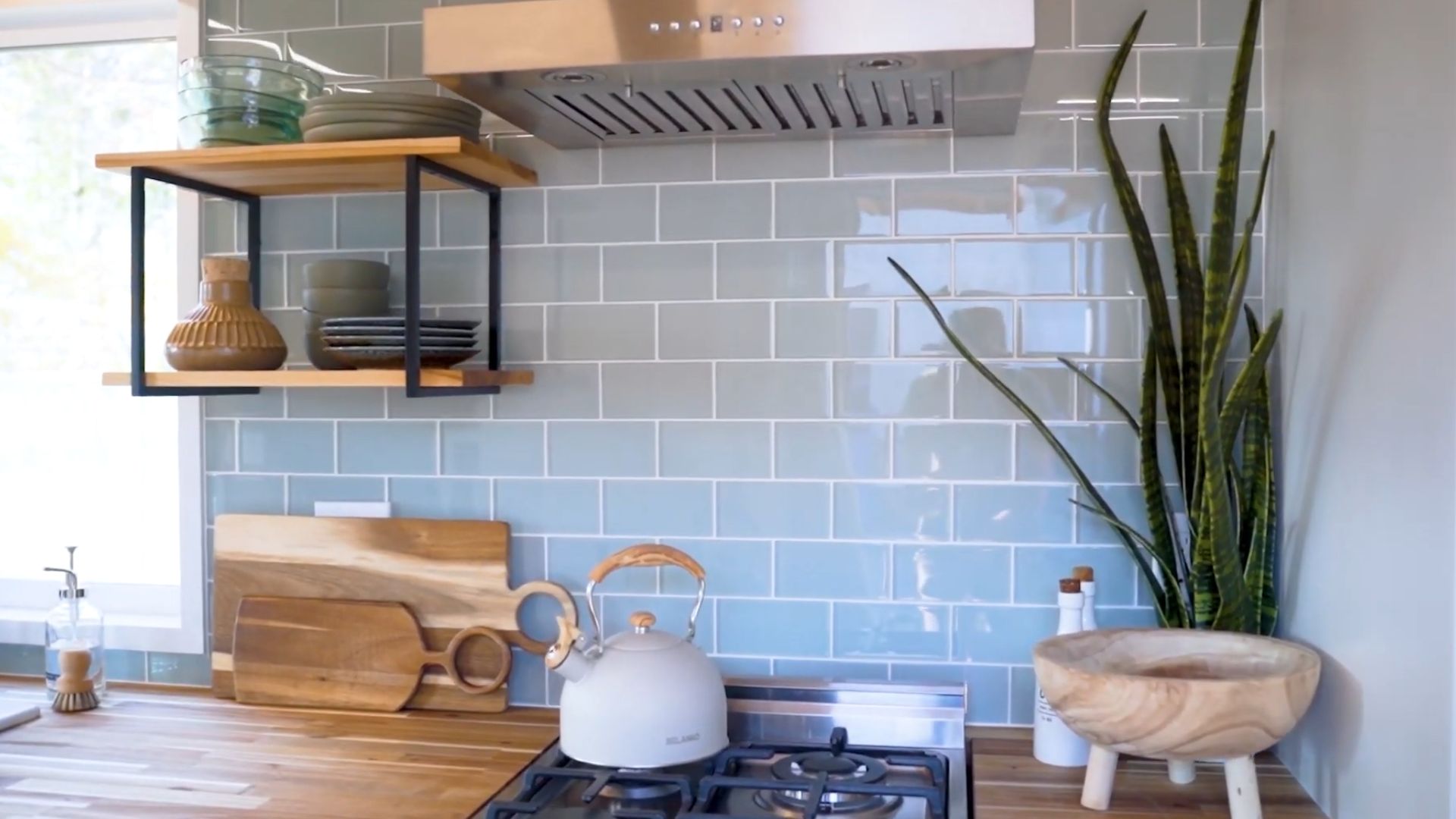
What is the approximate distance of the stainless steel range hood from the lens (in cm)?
130

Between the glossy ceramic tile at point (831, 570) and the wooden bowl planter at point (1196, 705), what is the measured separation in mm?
404

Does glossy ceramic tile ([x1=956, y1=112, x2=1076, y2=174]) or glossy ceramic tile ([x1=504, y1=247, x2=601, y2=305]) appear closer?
glossy ceramic tile ([x1=956, y1=112, x2=1076, y2=174])

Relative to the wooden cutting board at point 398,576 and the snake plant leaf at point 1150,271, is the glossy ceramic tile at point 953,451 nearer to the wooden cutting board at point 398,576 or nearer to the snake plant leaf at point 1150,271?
the snake plant leaf at point 1150,271

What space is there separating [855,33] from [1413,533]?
0.74m

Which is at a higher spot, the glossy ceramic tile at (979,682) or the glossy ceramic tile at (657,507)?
the glossy ceramic tile at (657,507)

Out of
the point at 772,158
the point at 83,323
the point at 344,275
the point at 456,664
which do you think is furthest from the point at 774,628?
the point at 83,323

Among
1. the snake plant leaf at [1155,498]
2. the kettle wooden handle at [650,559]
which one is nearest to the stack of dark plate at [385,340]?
the kettle wooden handle at [650,559]

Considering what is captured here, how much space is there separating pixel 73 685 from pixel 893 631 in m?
Result: 1.25

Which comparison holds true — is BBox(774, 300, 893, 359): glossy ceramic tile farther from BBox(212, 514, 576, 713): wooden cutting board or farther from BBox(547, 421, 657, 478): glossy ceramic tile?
BBox(212, 514, 576, 713): wooden cutting board

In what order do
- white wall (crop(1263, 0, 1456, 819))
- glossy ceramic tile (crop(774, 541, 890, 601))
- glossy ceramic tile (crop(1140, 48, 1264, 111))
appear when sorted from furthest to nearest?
1. glossy ceramic tile (crop(774, 541, 890, 601))
2. glossy ceramic tile (crop(1140, 48, 1264, 111))
3. white wall (crop(1263, 0, 1456, 819))

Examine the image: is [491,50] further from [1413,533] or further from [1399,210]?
[1413,533]

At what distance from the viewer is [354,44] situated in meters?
1.95

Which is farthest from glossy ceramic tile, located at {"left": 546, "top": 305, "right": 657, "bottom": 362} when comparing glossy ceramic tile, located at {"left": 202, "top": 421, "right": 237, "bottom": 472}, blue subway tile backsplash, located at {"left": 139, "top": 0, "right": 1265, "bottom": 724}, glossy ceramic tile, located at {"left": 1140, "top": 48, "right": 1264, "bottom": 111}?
glossy ceramic tile, located at {"left": 1140, "top": 48, "right": 1264, "bottom": 111}

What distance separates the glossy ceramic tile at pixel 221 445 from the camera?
202 cm
